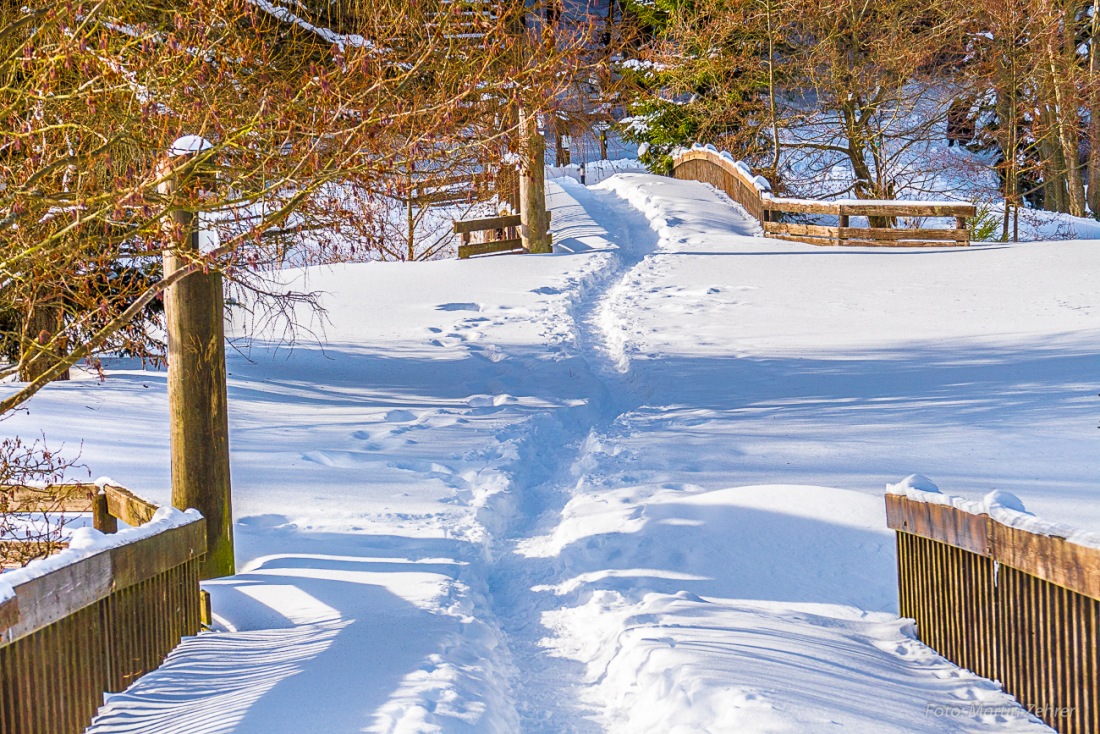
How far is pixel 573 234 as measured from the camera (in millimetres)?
23672

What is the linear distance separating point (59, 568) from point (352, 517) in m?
3.83

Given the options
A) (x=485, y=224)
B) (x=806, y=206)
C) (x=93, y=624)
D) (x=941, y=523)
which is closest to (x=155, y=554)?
(x=93, y=624)

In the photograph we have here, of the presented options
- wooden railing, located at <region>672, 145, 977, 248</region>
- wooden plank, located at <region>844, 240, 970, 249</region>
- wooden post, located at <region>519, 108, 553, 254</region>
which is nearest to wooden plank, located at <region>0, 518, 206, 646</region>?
wooden post, located at <region>519, 108, 553, 254</region>

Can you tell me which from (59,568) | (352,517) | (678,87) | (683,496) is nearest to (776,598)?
(683,496)

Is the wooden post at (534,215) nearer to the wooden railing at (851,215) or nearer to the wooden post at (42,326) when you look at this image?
the wooden railing at (851,215)

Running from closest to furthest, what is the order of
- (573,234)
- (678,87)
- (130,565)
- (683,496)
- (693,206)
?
(130,565) < (683,496) < (573,234) < (693,206) < (678,87)

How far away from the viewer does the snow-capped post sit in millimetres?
6641

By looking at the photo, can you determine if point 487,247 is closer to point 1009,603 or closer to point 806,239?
point 806,239

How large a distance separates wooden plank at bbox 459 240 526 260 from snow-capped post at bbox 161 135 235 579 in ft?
48.9

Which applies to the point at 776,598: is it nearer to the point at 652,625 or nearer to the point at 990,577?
the point at 652,625

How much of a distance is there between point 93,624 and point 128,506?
176cm

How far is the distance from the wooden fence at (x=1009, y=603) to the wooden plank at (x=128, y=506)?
4.32 m

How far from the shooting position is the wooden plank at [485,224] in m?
20.8

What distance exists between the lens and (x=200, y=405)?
6.74 meters
